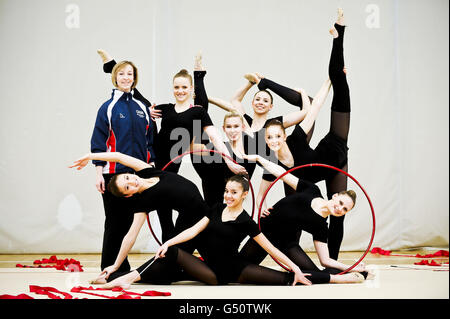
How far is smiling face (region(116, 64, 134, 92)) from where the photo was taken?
4.09 m

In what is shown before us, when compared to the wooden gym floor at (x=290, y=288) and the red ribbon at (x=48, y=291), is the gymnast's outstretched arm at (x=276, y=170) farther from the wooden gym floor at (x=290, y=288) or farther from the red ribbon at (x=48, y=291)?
the red ribbon at (x=48, y=291)

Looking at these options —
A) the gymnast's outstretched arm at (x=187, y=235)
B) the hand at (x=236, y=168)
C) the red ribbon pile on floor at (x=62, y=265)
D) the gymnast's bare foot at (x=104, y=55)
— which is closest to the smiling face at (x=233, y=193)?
the gymnast's outstretched arm at (x=187, y=235)

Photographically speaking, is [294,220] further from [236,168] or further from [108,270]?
[108,270]

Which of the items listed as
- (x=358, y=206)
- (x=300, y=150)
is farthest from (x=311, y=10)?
(x=300, y=150)

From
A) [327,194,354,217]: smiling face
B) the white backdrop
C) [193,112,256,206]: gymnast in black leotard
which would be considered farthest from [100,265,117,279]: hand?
the white backdrop

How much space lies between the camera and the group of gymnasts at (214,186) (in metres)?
3.71

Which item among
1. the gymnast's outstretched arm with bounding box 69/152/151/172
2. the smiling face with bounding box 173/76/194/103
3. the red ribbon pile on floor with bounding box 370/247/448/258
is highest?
the smiling face with bounding box 173/76/194/103

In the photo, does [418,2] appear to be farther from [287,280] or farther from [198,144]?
[287,280]

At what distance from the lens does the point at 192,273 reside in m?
3.70

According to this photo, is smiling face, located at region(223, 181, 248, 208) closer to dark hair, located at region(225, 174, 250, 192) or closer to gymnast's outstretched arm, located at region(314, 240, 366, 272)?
dark hair, located at region(225, 174, 250, 192)

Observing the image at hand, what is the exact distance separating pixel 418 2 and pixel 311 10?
4.81 ft

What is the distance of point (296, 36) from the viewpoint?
657 centimetres
